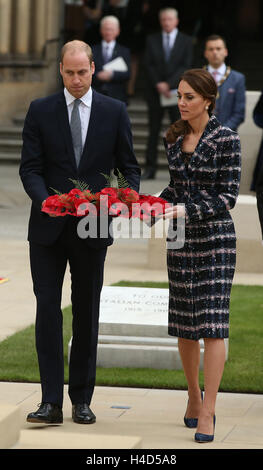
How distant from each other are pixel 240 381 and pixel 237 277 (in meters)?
3.96

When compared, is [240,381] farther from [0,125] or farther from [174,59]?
[0,125]

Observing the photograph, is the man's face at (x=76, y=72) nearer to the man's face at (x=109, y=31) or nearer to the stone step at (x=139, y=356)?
the stone step at (x=139, y=356)

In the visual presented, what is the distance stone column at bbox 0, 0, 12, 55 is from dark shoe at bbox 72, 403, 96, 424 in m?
15.6

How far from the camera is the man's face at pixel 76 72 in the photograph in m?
6.13

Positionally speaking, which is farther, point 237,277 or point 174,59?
point 174,59

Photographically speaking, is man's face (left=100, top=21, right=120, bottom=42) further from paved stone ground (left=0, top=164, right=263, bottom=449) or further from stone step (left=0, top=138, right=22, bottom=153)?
paved stone ground (left=0, top=164, right=263, bottom=449)

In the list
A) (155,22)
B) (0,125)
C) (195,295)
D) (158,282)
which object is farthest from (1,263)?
(155,22)

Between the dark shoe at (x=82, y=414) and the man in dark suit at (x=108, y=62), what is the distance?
9.84m

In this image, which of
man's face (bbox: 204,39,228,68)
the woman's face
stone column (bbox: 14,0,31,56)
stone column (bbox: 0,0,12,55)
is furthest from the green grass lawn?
stone column (bbox: 14,0,31,56)

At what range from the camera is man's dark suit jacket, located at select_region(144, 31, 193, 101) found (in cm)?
1661

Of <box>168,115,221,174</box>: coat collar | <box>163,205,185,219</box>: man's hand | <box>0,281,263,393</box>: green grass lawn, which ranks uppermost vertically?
<box>168,115,221,174</box>: coat collar

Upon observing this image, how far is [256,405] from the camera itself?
22.7 feet

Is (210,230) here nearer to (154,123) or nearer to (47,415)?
(47,415)

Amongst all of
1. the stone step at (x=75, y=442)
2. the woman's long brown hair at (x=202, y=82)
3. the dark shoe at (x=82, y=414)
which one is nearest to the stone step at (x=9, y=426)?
the stone step at (x=75, y=442)
